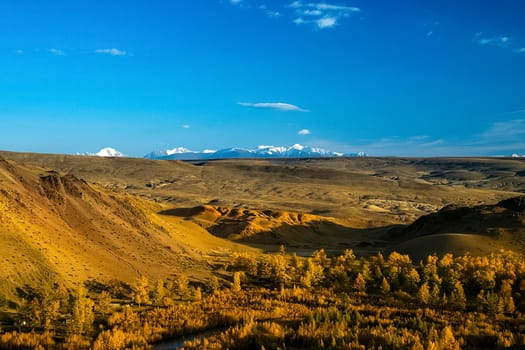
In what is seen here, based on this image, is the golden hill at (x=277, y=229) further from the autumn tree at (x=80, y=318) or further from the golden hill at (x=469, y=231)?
the autumn tree at (x=80, y=318)

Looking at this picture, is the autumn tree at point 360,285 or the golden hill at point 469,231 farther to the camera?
the golden hill at point 469,231

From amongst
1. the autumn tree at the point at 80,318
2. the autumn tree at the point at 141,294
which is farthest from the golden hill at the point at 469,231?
the autumn tree at the point at 80,318

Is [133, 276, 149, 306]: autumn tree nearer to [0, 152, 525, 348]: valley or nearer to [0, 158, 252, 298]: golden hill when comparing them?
[0, 152, 525, 348]: valley

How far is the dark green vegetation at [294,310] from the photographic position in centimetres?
2059

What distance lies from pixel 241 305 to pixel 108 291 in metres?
10.7

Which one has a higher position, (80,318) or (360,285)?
(80,318)

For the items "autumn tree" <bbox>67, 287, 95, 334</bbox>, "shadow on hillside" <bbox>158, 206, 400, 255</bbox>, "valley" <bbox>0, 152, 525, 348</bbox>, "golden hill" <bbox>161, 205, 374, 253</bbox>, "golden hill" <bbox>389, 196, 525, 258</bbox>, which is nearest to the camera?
"autumn tree" <bbox>67, 287, 95, 334</bbox>

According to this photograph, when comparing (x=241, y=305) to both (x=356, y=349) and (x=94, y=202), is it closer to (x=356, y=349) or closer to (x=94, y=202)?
(x=356, y=349)

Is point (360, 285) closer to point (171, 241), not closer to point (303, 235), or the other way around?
point (171, 241)

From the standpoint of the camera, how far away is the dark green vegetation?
67.6 ft

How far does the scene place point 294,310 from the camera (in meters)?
29.8

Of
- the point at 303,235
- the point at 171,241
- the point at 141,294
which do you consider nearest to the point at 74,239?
the point at 141,294

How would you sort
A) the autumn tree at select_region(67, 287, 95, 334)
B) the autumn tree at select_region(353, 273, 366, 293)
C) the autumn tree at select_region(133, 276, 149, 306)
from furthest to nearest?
1. the autumn tree at select_region(353, 273, 366, 293)
2. the autumn tree at select_region(133, 276, 149, 306)
3. the autumn tree at select_region(67, 287, 95, 334)

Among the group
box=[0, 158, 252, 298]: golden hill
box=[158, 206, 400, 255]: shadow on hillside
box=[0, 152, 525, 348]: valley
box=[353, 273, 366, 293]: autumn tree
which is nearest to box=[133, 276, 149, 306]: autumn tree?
box=[0, 152, 525, 348]: valley
